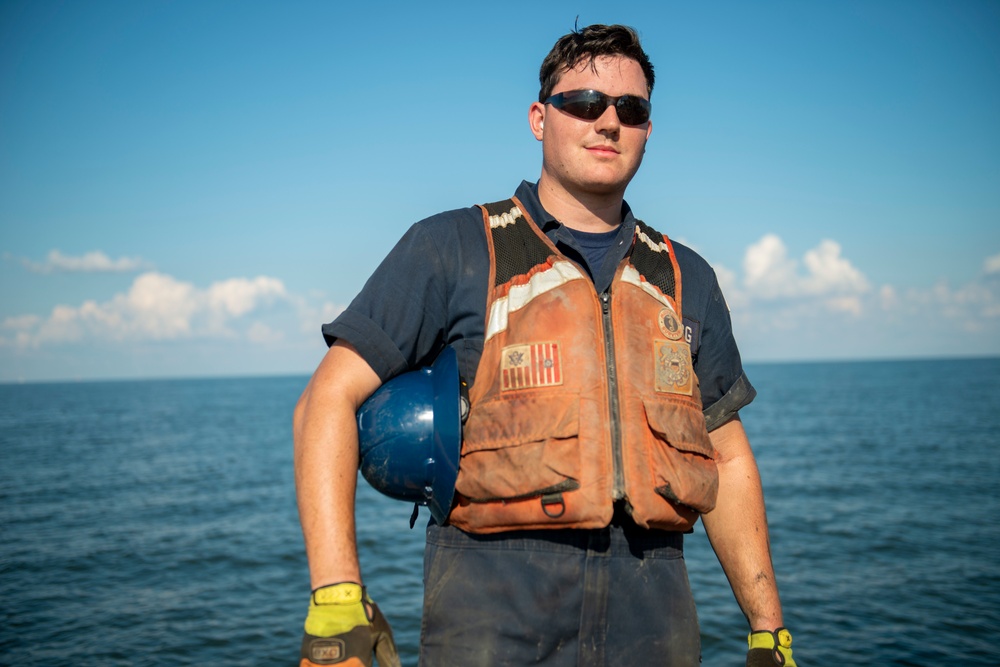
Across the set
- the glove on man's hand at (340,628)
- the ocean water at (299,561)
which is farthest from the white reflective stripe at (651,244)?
the ocean water at (299,561)

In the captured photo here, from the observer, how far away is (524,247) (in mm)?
2959

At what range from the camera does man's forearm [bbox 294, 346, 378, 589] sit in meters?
2.39

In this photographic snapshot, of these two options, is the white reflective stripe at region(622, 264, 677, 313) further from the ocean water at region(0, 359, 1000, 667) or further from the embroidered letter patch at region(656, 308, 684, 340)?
the ocean water at region(0, 359, 1000, 667)

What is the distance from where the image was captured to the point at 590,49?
10.3ft

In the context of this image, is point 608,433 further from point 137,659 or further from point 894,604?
point 894,604

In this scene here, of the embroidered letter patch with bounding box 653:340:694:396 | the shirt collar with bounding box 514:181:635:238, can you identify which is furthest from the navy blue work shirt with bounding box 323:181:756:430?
the embroidered letter patch with bounding box 653:340:694:396

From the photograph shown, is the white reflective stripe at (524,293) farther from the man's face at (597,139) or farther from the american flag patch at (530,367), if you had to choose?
the man's face at (597,139)

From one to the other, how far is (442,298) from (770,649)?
1.90m

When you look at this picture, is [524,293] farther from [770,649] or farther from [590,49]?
[770,649]

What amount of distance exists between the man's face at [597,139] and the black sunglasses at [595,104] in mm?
19

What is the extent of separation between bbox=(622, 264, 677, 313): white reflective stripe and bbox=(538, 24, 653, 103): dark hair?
816 mm

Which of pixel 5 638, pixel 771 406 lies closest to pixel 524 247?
pixel 5 638

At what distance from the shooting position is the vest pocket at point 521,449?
2.57 meters

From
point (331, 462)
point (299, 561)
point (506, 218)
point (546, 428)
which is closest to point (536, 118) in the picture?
point (506, 218)
